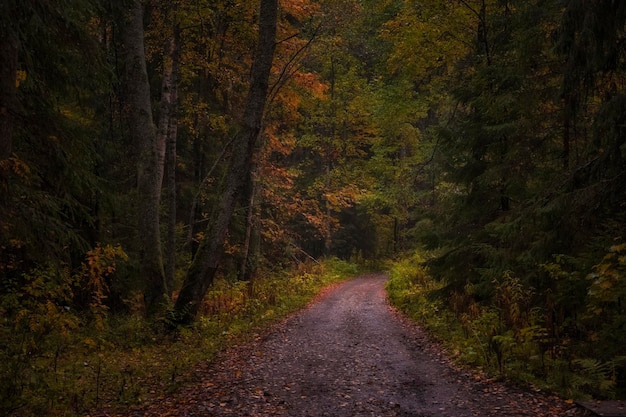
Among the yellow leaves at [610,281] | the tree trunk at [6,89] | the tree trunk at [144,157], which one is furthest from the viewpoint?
the tree trunk at [144,157]

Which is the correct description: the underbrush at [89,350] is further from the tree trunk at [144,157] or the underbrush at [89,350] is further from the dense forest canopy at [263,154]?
the tree trunk at [144,157]

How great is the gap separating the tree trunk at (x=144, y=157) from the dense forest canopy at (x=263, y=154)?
36mm

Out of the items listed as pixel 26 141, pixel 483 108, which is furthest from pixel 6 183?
pixel 483 108

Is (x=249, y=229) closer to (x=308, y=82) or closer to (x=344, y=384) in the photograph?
(x=308, y=82)

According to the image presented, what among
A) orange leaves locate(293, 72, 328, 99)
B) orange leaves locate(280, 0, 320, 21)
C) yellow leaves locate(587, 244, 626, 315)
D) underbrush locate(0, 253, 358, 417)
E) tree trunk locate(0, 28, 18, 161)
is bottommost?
underbrush locate(0, 253, 358, 417)

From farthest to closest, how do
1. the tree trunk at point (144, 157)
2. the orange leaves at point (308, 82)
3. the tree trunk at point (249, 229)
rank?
1. the orange leaves at point (308, 82)
2. the tree trunk at point (249, 229)
3. the tree trunk at point (144, 157)

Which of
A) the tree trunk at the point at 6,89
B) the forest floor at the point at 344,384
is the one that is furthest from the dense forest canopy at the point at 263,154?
the forest floor at the point at 344,384

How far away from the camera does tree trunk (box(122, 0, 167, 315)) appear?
440 inches

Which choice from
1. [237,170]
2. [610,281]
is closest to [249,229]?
[237,170]

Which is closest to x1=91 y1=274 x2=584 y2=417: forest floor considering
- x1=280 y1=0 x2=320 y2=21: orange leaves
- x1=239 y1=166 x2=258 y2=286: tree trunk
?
x1=239 y1=166 x2=258 y2=286: tree trunk

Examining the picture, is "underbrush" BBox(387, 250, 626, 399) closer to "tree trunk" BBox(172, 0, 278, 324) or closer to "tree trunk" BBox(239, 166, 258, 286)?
"tree trunk" BBox(172, 0, 278, 324)

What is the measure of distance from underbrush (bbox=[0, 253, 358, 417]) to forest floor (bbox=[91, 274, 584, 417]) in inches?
20.8

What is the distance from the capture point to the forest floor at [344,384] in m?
5.79

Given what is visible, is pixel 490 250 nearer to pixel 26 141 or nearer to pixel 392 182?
pixel 26 141
